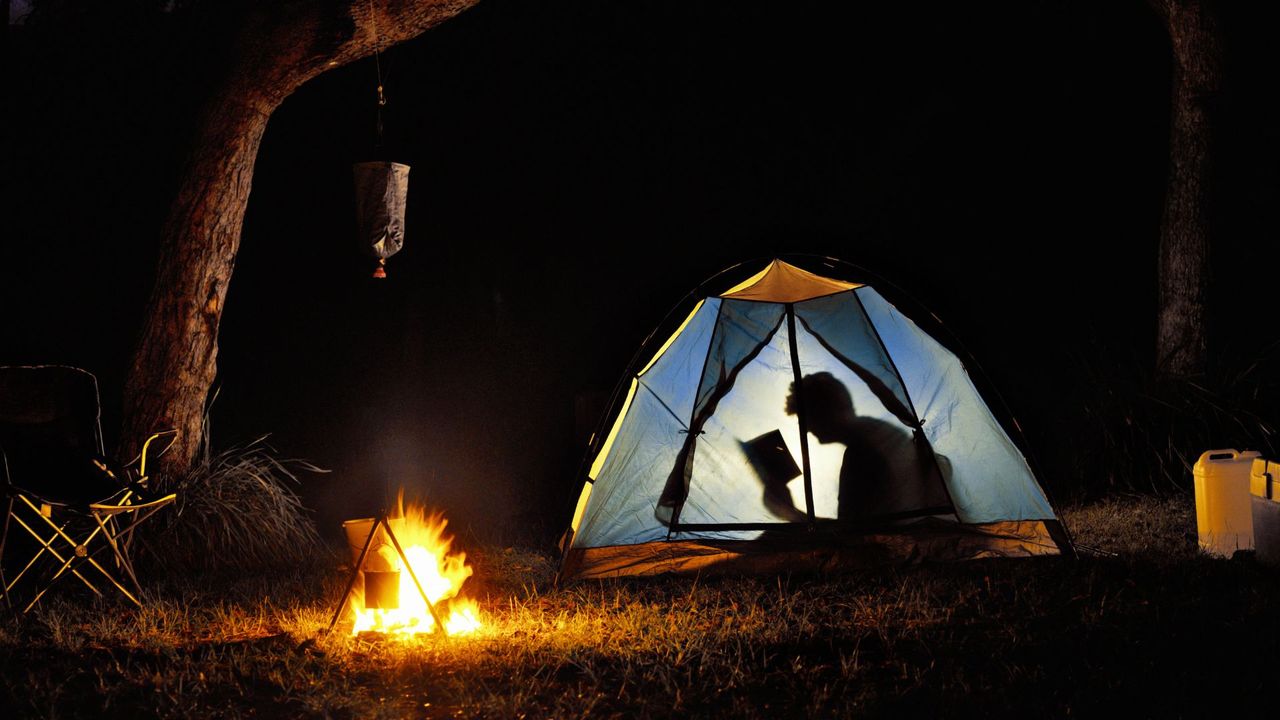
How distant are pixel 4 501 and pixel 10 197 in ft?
16.6

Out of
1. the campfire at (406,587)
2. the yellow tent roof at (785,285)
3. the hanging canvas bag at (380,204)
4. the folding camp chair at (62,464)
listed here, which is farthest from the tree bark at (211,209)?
the yellow tent roof at (785,285)

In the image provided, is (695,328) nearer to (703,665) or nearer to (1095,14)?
(703,665)

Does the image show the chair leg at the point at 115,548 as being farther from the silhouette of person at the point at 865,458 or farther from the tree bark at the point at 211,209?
the silhouette of person at the point at 865,458

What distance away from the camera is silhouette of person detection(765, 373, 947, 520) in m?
4.68

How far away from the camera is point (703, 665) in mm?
3088

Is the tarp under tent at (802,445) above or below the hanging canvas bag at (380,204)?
below

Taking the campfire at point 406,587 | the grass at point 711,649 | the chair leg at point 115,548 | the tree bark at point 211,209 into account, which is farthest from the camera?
the tree bark at point 211,209

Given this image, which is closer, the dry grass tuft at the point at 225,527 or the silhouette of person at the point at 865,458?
the dry grass tuft at the point at 225,527

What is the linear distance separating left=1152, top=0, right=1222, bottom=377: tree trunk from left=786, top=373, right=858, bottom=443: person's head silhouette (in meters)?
2.58

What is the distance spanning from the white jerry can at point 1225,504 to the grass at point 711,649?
0.13 m

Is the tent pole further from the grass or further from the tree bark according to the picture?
the tree bark

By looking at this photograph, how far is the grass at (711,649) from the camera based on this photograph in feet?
9.27

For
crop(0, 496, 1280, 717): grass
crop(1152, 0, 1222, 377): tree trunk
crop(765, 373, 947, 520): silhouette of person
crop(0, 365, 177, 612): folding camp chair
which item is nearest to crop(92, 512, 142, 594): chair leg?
crop(0, 365, 177, 612): folding camp chair

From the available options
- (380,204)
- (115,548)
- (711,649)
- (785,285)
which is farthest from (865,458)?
(115,548)
